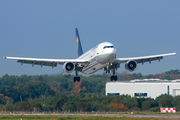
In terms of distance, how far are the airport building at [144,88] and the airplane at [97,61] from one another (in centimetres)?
6379

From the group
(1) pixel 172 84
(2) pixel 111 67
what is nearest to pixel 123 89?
(1) pixel 172 84

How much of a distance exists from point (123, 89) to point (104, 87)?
23.3 ft

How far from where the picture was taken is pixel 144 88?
12500 cm

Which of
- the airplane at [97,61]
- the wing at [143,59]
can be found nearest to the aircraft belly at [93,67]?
the airplane at [97,61]

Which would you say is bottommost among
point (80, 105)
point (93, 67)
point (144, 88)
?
point (80, 105)

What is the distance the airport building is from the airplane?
6379cm

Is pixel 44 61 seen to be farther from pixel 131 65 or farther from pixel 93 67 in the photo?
pixel 131 65

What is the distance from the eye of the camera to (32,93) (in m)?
92.4

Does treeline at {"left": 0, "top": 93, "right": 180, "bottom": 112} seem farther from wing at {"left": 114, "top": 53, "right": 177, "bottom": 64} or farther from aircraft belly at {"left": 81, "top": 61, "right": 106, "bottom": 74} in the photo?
aircraft belly at {"left": 81, "top": 61, "right": 106, "bottom": 74}

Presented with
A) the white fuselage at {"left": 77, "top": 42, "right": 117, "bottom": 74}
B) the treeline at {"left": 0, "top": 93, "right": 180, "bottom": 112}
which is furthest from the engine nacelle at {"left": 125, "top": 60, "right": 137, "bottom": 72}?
the treeline at {"left": 0, "top": 93, "right": 180, "bottom": 112}

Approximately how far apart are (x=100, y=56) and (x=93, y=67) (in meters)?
3.64

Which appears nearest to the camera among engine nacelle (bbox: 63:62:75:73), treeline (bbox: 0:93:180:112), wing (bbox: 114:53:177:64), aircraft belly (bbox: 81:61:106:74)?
aircraft belly (bbox: 81:61:106:74)

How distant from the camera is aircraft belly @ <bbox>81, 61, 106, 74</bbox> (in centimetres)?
5466

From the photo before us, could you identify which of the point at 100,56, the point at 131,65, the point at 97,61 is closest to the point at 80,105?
the point at 131,65
